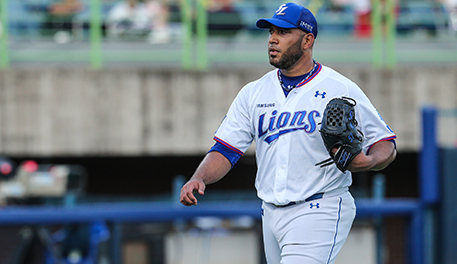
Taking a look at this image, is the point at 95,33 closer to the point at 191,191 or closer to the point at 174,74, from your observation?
the point at 174,74

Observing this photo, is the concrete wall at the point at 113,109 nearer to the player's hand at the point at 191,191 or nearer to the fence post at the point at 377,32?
the fence post at the point at 377,32

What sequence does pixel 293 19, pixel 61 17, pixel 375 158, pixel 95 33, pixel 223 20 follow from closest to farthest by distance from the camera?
pixel 375 158 < pixel 293 19 < pixel 95 33 < pixel 61 17 < pixel 223 20

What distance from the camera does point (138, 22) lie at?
28.7ft

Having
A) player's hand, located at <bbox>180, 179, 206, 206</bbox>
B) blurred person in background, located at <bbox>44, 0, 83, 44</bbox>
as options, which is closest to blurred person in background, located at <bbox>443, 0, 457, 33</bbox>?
blurred person in background, located at <bbox>44, 0, 83, 44</bbox>

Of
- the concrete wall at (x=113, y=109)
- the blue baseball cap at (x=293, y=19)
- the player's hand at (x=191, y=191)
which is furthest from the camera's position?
the concrete wall at (x=113, y=109)

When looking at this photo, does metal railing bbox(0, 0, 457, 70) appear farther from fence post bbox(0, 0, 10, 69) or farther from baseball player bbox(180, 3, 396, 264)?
baseball player bbox(180, 3, 396, 264)

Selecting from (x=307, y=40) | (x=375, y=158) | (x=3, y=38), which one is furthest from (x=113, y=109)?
(x=375, y=158)

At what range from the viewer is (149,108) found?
25.8ft

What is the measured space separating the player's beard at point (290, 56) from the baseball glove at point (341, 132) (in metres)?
0.44

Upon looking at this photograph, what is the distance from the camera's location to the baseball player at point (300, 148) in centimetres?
284

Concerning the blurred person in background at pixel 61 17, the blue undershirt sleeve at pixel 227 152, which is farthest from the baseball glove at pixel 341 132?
the blurred person in background at pixel 61 17

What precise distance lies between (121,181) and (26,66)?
3111 mm

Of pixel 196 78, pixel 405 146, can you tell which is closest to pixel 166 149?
pixel 196 78

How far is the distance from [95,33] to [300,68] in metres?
6.03
